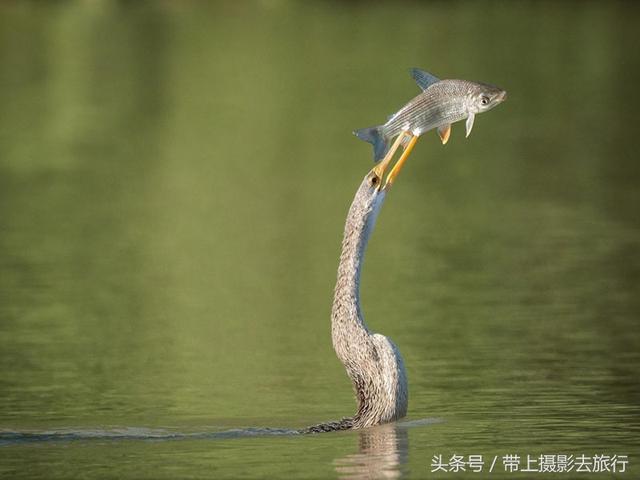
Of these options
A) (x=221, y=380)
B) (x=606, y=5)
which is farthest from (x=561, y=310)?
(x=606, y=5)

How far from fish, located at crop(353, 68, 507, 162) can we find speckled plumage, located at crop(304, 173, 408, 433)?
18.1 inches

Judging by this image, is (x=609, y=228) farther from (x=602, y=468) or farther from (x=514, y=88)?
(x=514, y=88)

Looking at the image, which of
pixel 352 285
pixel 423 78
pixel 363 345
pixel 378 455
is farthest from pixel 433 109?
pixel 378 455

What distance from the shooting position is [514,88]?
2174 inches

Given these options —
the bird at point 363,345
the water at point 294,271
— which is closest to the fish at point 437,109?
the bird at point 363,345

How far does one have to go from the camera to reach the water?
55.7ft

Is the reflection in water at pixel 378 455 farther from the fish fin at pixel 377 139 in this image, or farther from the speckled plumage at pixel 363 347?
the fish fin at pixel 377 139

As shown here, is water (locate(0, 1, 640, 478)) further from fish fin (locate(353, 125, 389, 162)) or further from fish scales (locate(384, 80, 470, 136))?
fish scales (locate(384, 80, 470, 136))

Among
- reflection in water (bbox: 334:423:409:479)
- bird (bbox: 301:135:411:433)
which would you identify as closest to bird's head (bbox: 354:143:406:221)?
bird (bbox: 301:135:411:433)

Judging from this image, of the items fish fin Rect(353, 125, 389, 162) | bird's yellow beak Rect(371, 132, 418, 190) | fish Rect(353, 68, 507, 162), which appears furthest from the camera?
bird's yellow beak Rect(371, 132, 418, 190)

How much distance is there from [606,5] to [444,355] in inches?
2807

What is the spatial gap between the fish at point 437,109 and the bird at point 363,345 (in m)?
0.33

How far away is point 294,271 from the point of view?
27.3 metres

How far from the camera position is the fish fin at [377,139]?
1619 cm
